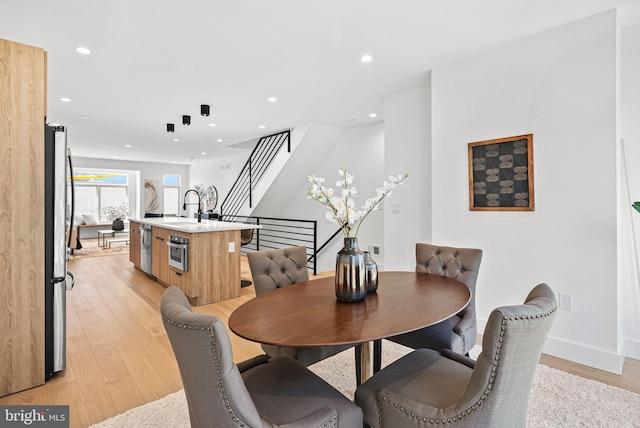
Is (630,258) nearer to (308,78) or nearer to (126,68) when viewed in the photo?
(308,78)

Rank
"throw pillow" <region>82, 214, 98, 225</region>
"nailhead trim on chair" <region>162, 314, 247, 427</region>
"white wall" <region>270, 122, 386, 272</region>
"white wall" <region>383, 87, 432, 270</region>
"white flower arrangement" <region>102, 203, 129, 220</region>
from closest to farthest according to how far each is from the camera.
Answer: "nailhead trim on chair" <region>162, 314, 247, 427</region>
"white wall" <region>383, 87, 432, 270</region>
"white wall" <region>270, 122, 386, 272</region>
"throw pillow" <region>82, 214, 98, 225</region>
"white flower arrangement" <region>102, 203, 129, 220</region>

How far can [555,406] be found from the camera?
201 centimetres

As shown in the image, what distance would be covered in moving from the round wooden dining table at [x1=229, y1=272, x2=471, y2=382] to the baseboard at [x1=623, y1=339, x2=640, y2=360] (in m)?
1.91

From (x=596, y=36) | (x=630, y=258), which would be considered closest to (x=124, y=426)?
(x=630, y=258)

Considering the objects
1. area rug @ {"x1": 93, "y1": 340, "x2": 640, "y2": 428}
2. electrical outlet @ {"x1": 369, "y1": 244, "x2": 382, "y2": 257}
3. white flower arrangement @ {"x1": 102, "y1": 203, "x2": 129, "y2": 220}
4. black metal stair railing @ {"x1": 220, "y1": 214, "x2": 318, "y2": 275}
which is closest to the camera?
area rug @ {"x1": 93, "y1": 340, "x2": 640, "y2": 428}

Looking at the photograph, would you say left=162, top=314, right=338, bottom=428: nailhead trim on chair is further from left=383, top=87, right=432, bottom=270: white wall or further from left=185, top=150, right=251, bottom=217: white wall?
left=185, top=150, right=251, bottom=217: white wall

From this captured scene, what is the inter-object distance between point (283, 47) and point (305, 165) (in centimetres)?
369

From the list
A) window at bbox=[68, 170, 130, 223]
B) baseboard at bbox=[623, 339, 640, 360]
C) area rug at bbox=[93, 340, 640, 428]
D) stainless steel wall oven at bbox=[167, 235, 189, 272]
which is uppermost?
window at bbox=[68, 170, 130, 223]

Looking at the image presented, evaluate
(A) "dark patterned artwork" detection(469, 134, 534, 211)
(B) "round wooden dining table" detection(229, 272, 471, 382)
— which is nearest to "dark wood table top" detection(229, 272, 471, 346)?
(B) "round wooden dining table" detection(229, 272, 471, 382)

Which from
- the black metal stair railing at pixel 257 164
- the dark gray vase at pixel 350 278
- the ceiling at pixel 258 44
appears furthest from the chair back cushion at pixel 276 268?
the black metal stair railing at pixel 257 164

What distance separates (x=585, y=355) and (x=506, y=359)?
215 centimetres

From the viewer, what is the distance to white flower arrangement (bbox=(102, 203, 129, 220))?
10859 mm

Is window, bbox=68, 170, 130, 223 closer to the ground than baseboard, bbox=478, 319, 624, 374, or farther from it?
farther from it

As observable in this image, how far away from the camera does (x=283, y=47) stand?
3.00 meters
